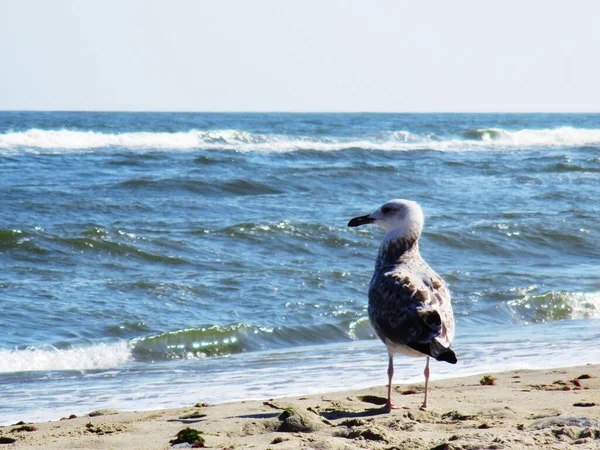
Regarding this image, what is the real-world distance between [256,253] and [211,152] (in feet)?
52.3

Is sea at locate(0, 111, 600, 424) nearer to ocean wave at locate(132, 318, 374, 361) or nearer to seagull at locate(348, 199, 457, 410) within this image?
ocean wave at locate(132, 318, 374, 361)

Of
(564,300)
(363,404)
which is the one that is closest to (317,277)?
(564,300)

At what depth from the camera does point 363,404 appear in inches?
201

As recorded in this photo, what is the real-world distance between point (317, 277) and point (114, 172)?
11386mm

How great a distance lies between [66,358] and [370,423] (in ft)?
11.7

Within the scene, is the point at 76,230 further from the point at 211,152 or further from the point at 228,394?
the point at 211,152

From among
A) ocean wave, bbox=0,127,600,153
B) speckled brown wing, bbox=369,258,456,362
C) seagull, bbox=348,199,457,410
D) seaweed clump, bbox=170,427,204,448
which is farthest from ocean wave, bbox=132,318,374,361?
ocean wave, bbox=0,127,600,153

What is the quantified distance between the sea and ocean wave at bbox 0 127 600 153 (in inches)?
305

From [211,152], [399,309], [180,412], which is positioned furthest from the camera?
[211,152]

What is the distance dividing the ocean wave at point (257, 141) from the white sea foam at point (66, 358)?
19711 mm

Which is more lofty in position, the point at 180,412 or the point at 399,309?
the point at 399,309

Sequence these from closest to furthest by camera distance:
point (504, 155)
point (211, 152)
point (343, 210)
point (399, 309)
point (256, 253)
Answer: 1. point (399, 309)
2. point (256, 253)
3. point (343, 210)
4. point (211, 152)
5. point (504, 155)

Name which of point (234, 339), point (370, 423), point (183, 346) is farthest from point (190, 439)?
point (234, 339)

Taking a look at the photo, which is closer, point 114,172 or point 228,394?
point 228,394
